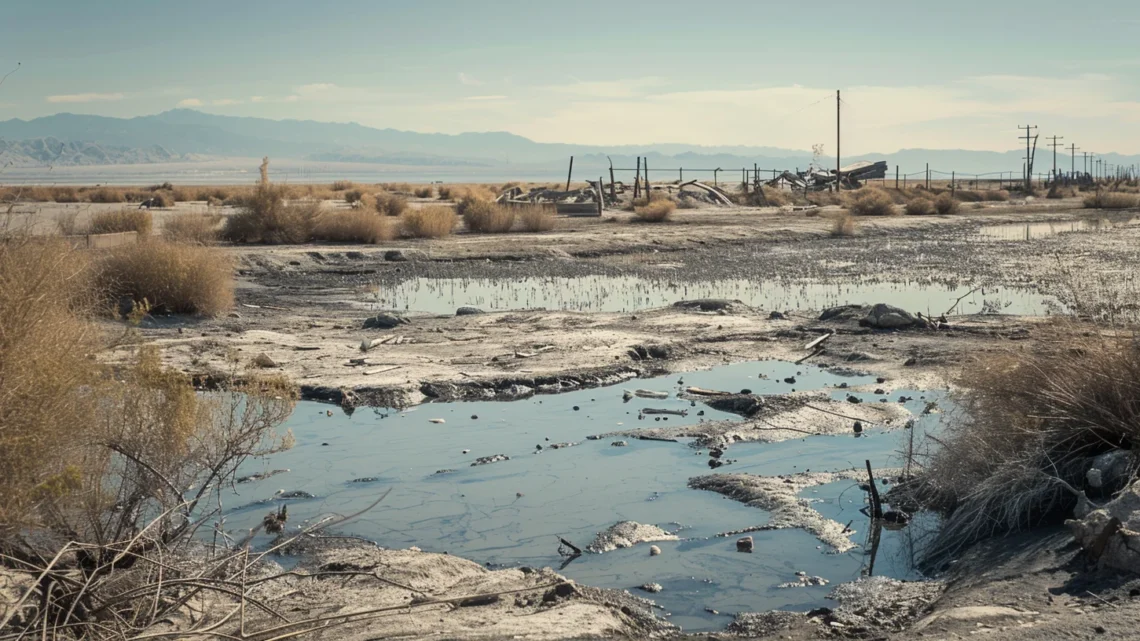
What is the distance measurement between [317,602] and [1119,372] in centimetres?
519

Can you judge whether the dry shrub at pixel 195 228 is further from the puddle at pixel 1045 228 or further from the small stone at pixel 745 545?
the puddle at pixel 1045 228

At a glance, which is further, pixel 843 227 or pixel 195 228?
pixel 843 227

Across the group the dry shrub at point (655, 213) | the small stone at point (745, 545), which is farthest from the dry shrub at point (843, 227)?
the small stone at point (745, 545)

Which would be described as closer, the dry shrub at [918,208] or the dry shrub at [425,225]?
the dry shrub at [425,225]

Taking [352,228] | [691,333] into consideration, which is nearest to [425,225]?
[352,228]

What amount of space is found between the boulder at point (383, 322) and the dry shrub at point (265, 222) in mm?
12410

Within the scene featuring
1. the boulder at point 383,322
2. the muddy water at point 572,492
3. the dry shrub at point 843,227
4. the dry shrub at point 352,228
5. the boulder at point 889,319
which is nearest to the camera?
the muddy water at point 572,492

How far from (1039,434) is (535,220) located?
2584 centimetres

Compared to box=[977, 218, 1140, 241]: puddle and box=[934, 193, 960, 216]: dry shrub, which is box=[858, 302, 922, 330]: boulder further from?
box=[934, 193, 960, 216]: dry shrub

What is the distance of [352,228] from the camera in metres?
27.9

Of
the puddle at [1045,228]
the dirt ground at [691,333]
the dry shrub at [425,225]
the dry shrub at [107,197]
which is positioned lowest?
the dirt ground at [691,333]

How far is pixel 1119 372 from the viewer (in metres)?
6.91

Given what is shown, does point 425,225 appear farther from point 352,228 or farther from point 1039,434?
point 1039,434

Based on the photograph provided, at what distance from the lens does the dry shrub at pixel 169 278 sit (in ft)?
51.0
